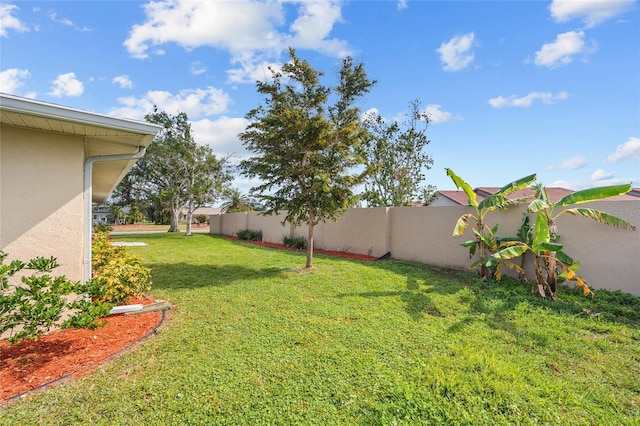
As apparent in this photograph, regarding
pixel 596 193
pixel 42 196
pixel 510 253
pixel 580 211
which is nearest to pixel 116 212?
pixel 42 196

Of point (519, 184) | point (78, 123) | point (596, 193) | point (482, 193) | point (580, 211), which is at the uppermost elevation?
point (482, 193)

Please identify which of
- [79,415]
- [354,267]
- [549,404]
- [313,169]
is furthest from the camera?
[354,267]

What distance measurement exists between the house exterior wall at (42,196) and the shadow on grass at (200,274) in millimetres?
3114

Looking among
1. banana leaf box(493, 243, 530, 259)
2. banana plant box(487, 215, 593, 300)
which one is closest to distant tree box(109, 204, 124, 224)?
banana leaf box(493, 243, 530, 259)

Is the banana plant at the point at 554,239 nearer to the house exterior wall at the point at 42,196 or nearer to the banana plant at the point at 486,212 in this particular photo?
the banana plant at the point at 486,212

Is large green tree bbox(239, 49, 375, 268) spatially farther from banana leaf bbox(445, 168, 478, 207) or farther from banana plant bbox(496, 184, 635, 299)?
banana plant bbox(496, 184, 635, 299)

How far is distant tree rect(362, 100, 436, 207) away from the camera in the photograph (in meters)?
17.2

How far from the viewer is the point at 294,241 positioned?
15672 millimetres

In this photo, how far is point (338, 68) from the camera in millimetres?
9984

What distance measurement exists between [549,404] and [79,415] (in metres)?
4.46

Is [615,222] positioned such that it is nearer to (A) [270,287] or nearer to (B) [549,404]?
(B) [549,404]

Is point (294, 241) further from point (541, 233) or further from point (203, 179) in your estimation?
point (203, 179)

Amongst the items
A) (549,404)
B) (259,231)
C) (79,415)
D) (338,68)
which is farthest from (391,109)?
(79,415)

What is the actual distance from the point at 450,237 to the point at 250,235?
14.3m
